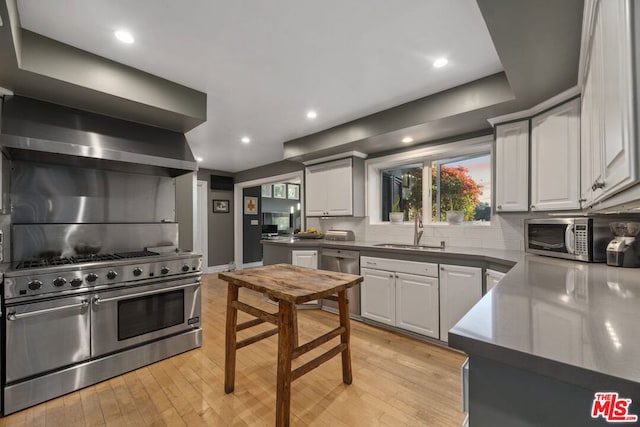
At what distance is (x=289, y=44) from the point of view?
1957mm

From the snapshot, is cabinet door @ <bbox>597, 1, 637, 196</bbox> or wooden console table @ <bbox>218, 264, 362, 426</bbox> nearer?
cabinet door @ <bbox>597, 1, 637, 196</bbox>

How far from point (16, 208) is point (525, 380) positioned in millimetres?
3558

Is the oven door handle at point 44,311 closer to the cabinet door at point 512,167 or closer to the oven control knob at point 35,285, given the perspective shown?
the oven control knob at point 35,285

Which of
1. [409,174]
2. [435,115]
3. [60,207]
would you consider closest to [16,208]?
[60,207]

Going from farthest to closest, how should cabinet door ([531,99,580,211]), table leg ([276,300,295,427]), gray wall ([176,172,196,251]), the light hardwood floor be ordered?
gray wall ([176,172,196,251])
cabinet door ([531,99,580,211])
the light hardwood floor
table leg ([276,300,295,427])

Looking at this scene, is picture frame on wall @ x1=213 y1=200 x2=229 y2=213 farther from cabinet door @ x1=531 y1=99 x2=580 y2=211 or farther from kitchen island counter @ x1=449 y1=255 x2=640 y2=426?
kitchen island counter @ x1=449 y1=255 x2=640 y2=426

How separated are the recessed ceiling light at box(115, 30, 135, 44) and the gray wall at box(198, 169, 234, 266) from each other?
4385 millimetres

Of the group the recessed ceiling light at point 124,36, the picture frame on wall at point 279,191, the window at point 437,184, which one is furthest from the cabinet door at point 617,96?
the picture frame on wall at point 279,191

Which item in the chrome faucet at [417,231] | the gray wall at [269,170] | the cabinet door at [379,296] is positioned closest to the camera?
the cabinet door at [379,296]

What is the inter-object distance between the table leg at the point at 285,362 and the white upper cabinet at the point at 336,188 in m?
2.43

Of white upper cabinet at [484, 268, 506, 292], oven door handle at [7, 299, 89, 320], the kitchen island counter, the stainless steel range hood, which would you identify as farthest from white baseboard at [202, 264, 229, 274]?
the kitchen island counter

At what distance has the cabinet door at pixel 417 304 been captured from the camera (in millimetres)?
2719

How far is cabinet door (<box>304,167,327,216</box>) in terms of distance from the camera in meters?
4.23

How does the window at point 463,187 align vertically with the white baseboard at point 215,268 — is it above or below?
above
